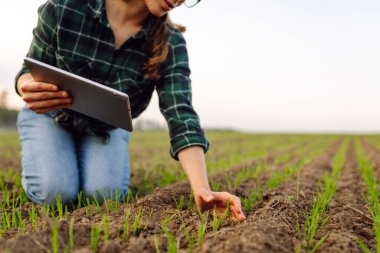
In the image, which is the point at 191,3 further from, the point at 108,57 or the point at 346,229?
the point at 346,229

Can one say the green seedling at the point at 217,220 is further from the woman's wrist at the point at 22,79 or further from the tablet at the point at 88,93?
the woman's wrist at the point at 22,79

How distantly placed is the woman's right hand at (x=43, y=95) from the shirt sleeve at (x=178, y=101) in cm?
66

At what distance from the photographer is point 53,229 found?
139 cm

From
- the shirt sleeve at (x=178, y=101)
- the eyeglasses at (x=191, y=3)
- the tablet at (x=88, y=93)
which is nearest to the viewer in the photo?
the tablet at (x=88, y=93)

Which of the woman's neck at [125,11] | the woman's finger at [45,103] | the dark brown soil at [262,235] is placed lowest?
the dark brown soil at [262,235]

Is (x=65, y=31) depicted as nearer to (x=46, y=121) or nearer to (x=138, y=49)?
(x=138, y=49)

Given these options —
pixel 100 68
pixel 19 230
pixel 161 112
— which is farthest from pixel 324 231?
pixel 100 68

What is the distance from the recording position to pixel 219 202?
76.0 inches

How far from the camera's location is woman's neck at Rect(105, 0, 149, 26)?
8.32 ft

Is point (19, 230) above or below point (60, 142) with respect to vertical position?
below

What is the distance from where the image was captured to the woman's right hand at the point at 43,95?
2033mm

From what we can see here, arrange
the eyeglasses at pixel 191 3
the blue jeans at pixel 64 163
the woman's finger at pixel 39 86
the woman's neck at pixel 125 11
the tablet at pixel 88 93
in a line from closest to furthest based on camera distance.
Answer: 1. the tablet at pixel 88 93
2. the woman's finger at pixel 39 86
3. the eyeglasses at pixel 191 3
4. the woman's neck at pixel 125 11
5. the blue jeans at pixel 64 163

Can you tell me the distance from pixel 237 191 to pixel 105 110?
4.19ft

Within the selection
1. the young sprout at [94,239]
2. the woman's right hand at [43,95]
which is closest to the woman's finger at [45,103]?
the woman's right hand at [43,95]
